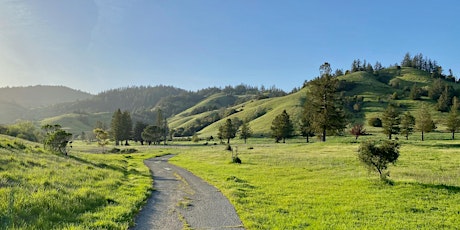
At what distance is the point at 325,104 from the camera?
77562 millimetres

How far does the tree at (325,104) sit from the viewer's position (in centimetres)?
7619

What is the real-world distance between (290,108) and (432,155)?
14226cm

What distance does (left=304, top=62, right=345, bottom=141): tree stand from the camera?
76188 millimetres

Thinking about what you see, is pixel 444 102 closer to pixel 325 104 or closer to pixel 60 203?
pixel 325 104

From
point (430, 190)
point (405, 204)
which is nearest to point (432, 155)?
point (430, 190)

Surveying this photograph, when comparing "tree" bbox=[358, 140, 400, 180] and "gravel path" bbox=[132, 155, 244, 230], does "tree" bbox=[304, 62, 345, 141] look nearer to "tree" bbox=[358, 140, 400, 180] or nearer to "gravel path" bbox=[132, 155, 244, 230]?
"tree" bbox=[358, 140, 400, 180]

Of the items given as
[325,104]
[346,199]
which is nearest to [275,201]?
[346,199]

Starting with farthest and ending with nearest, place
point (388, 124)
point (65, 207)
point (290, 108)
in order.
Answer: point (290, 108) < point (388, 124) < point (65, 207)

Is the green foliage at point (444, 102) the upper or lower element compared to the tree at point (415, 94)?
lower

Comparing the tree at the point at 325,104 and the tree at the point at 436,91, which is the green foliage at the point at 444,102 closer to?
the tree at the point at 436,91

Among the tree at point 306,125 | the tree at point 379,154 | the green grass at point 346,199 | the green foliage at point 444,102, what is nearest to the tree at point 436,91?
the green foliage at point 444,102

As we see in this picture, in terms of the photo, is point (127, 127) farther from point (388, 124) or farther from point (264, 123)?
point (388, 124)

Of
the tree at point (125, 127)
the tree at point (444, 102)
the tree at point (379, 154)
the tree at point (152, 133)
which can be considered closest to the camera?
the tree at point (379, 154)

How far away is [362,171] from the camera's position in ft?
105
